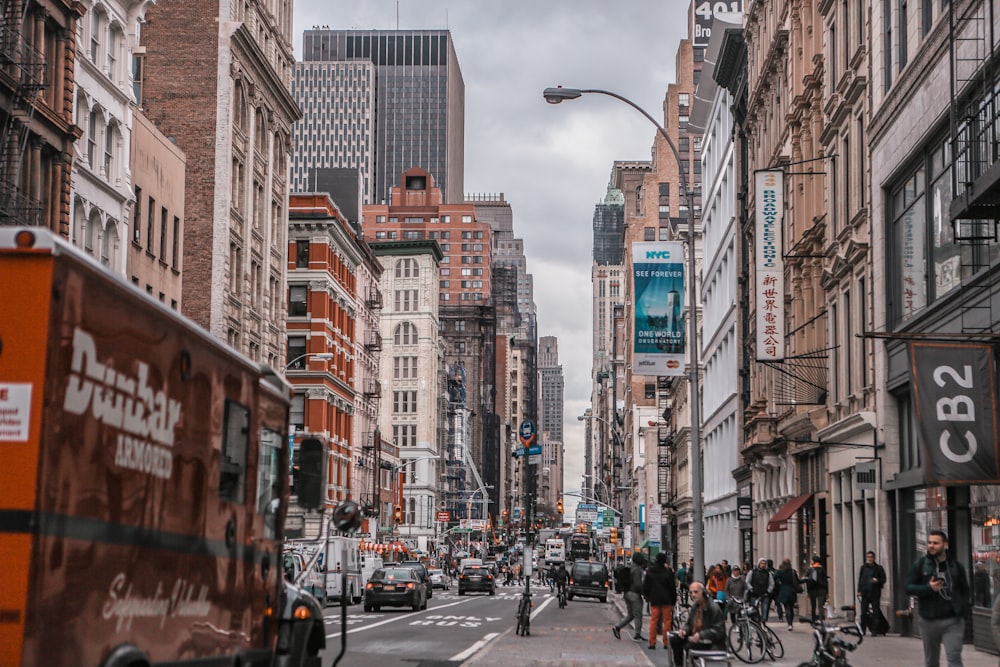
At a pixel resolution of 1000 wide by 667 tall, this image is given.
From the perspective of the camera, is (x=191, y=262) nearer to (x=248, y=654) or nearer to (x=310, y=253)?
(x=310, y=253)

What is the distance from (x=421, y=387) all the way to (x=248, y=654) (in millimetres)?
133748

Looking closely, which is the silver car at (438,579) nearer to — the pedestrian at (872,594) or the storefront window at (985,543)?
the pedestrian at (872,594)

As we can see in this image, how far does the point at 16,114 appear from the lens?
3666 cm

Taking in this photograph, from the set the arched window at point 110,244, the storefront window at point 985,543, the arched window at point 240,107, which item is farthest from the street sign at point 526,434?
the arched window at point 240,107

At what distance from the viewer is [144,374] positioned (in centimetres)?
924

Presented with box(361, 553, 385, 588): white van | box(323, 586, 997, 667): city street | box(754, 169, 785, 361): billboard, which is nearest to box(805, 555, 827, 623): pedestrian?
box(323, 586, 997, 667): city street

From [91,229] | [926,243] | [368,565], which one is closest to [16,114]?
[91,229]

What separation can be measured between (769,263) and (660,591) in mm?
17487

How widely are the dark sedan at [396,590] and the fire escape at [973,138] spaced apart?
27.2 m

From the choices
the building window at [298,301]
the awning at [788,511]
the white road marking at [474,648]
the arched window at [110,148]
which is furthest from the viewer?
the building window at [298,301]

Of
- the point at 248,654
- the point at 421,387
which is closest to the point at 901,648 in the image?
the point at 248,654

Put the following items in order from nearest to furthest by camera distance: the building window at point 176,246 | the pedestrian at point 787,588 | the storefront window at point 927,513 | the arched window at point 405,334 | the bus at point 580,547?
1. the storefront window at point 927,513
2. the pedestrian at point 787,588
3. the building window at point 176,246
4. the arched window at point 405,334
5. the bus at point 580,547

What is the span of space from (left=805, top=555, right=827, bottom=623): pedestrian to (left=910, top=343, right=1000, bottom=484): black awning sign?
16.6 meters

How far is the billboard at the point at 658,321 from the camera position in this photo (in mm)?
32000
